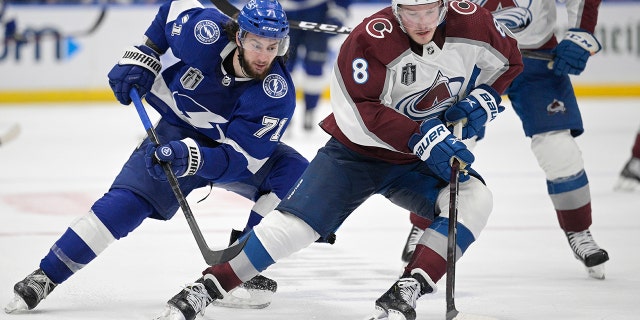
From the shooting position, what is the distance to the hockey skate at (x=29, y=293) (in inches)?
118

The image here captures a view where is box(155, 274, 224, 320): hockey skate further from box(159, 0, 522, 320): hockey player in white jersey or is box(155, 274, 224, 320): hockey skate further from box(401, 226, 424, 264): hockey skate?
Result: box(401, 226, 424, 264): hockey skate

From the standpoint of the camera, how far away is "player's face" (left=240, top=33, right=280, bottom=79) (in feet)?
9.91

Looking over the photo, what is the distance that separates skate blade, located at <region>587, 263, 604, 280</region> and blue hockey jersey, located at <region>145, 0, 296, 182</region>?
111 cm

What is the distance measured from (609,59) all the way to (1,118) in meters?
4.65

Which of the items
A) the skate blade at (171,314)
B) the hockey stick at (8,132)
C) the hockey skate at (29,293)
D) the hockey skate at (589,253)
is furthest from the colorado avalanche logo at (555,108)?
the hockey stick at (8,132)

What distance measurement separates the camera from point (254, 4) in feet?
9.98

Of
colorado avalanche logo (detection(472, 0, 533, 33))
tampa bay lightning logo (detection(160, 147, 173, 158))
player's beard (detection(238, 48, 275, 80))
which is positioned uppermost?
colorado avalanche logo (detection(472, 0, 533, 33))

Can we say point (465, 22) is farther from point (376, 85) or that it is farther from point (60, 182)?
point (60, 182)

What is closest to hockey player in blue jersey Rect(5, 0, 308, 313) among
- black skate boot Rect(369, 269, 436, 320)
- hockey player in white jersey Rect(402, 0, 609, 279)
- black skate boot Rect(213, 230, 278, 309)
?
black skate boot Rect(213, 230, 278, 309)

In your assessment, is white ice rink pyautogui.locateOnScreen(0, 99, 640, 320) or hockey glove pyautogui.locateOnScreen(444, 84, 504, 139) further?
white ice rink pyautogui.locateOnScreen(0, 99, 640, 320)

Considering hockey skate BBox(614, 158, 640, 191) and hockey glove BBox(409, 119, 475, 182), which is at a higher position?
hockey glove BBox(409, 119, 475, 182)

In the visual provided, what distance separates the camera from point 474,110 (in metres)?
2.89

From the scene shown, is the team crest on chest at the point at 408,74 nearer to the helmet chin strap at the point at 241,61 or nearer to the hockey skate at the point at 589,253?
the helmet chin strap at the point at 241,61

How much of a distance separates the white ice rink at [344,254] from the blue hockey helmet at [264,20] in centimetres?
78
